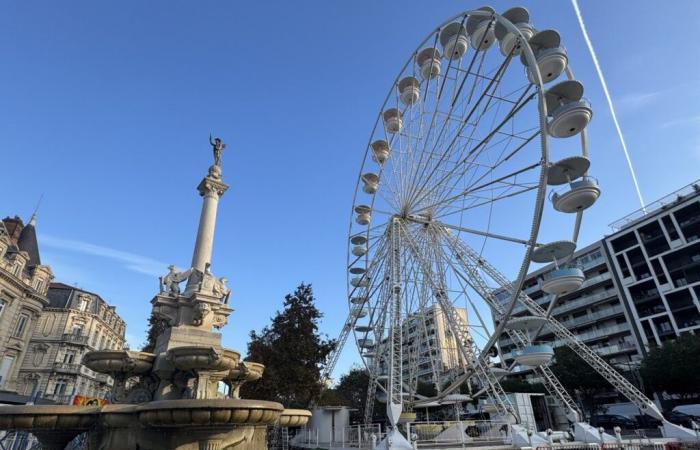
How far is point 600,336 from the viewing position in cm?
4559

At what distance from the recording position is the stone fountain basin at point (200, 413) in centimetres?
624

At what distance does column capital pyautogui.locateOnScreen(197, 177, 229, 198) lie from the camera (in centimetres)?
1319

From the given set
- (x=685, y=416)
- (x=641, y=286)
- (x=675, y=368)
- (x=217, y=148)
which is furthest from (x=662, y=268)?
(x=217, y=148)

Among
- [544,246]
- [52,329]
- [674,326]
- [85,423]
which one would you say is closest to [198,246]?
[85,423]

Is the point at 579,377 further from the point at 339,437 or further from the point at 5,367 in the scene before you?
the point at 5,367

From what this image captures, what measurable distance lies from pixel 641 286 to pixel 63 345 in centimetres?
5882

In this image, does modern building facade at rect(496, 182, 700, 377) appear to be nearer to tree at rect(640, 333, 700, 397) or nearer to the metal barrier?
tree at rect(640, 333, 700, 397)

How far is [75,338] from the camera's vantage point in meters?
39.7

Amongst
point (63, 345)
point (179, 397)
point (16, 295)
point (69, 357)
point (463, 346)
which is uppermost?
point (16, 295)

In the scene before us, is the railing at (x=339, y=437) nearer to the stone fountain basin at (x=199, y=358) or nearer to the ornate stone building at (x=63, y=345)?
the stone fountain basin at (x=199, y=358)

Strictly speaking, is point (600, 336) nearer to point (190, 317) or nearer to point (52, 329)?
point (190, 317)

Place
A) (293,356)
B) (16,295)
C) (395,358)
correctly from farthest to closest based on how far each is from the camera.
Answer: (16,295) → (293,356) → (395,358)

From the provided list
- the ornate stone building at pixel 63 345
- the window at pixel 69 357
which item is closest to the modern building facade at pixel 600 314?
the ornate stone building at pixel 63 345

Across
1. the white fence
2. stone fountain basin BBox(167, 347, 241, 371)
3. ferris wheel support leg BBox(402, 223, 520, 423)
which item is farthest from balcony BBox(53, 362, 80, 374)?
stone fountain basin BBox(167, 347, 241, 371)
